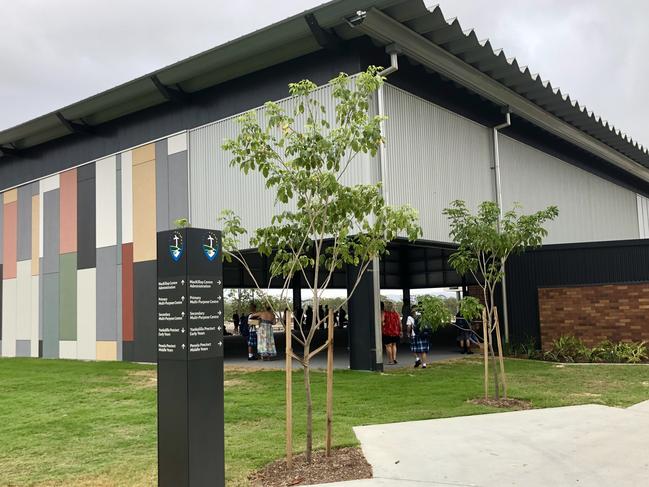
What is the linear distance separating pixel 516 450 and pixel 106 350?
608 inches

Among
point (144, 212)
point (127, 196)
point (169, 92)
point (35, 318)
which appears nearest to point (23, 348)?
point (35, 318)

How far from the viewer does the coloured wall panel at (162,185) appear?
61.2ft

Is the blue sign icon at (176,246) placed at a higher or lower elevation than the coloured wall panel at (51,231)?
lower

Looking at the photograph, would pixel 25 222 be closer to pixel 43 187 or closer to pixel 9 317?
pixel 43 187

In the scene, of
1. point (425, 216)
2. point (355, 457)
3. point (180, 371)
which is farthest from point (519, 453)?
point (425, 216)

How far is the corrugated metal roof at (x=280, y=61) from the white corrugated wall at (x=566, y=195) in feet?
5.77

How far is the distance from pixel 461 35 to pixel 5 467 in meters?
12.9

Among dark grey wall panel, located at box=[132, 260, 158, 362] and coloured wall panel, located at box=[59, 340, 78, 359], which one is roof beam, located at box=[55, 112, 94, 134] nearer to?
dark grey wall panel, located at box=[132, 260, 158, 362]

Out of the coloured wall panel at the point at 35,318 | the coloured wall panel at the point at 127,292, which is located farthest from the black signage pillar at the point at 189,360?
the coloured wall panel at the point at 35,318

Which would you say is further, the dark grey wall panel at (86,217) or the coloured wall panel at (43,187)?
the coloured wall panel at (43,187)

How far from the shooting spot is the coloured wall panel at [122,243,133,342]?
19000 millimetres

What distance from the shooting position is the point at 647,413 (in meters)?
8.87

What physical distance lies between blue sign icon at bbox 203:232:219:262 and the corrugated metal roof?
9.21 m

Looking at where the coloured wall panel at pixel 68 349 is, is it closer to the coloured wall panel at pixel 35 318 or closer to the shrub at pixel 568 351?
the coloured wall panel at pixel 35 318
